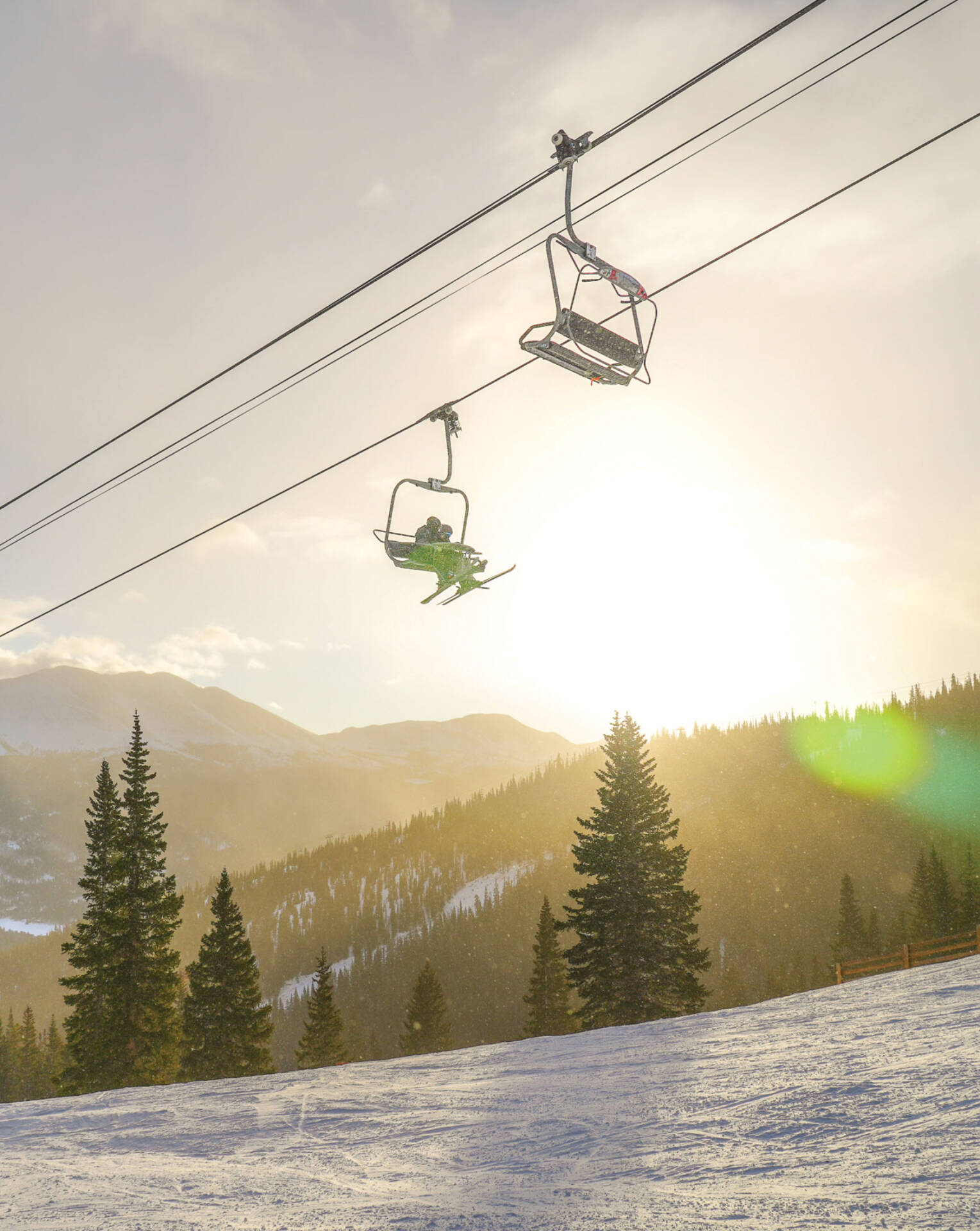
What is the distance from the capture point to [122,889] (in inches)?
1328

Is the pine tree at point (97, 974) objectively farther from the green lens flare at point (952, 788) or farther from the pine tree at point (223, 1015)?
the green lens flare at point (952, 788)

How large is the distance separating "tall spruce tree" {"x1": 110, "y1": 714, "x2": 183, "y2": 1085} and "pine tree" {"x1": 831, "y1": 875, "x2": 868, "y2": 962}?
61395 mm

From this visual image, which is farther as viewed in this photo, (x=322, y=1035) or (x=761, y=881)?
(x=761, y=881)

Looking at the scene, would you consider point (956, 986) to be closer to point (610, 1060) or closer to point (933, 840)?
point (610, 1060)

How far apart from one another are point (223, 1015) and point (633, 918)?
61.4ft

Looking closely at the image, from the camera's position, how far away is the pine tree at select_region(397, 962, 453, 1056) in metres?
62.2

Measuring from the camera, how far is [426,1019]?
62.6 m

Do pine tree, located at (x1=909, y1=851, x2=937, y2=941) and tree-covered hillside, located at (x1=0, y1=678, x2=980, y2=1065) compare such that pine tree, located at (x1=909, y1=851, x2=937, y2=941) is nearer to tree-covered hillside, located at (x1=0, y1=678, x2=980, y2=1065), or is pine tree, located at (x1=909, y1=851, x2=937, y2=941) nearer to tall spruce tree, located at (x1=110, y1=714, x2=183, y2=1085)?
tall spruce tree, located at (x1=110, y1=714, x2=183, y2=1085)

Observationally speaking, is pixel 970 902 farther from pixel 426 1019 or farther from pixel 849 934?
pixel 426 1019

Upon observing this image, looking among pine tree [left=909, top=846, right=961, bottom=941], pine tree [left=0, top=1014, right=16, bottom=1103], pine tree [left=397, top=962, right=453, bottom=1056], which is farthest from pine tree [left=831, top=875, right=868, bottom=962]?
pine tree [left=0, top=1014, right=16, bottom=1103]

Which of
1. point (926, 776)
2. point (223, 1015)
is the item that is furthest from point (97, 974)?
point (926, 776)

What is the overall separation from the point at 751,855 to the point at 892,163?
567 feet

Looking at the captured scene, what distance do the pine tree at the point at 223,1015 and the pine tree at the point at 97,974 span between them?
16.0 feet

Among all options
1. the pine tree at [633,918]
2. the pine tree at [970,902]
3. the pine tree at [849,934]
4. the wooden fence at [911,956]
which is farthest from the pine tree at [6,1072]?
the pine tree at [970,902]
